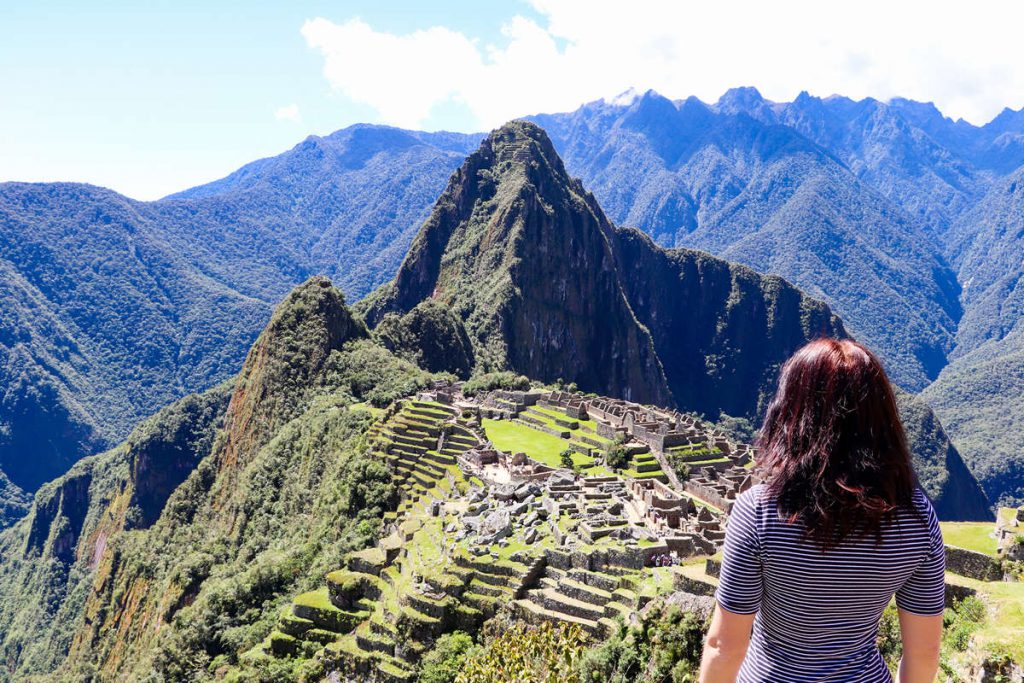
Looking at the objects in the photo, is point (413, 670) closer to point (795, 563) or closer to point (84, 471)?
point (795, 563)

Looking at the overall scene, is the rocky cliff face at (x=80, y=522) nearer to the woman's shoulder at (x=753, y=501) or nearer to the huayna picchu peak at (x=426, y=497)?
the huayna picchu peak at (x=426, y=497)

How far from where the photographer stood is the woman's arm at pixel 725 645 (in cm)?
446

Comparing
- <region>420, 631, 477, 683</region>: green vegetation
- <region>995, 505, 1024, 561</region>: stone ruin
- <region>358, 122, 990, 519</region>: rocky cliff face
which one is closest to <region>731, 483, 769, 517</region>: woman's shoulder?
<region>420, 631, 477, 683</region>: green vegetation

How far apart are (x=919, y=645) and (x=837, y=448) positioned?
1541 mm

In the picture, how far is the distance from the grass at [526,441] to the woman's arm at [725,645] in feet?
149

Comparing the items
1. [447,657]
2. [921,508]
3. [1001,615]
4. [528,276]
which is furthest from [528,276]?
[921,508]

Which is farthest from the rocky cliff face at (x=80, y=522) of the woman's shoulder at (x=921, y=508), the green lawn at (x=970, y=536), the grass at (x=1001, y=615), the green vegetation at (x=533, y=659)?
the woman's shoulder at (x=921, y=508)

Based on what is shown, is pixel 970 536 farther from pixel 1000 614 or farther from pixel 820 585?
pixel 820 585

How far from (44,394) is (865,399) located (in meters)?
229

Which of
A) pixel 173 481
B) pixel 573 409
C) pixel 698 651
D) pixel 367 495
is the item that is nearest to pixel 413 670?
pixel 698 651

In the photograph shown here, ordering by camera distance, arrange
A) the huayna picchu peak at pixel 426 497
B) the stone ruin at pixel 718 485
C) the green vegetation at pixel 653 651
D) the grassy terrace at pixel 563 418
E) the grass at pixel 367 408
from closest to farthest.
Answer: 1. the green vegetation at pixel 653 651
2. the huayna picchu peak at pixel 426 497
3. the stone ruin at pixel 718 485
4. the grassy terrace at pixel 563 418
5. the grass at pixel 367 408

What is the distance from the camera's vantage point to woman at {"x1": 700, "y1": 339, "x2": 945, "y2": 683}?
424 cm

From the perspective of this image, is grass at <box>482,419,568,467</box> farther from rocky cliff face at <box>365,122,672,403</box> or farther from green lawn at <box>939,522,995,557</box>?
rocky cliff face at <box>365,122,672,403</box>

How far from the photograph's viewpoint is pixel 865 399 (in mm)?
4379
